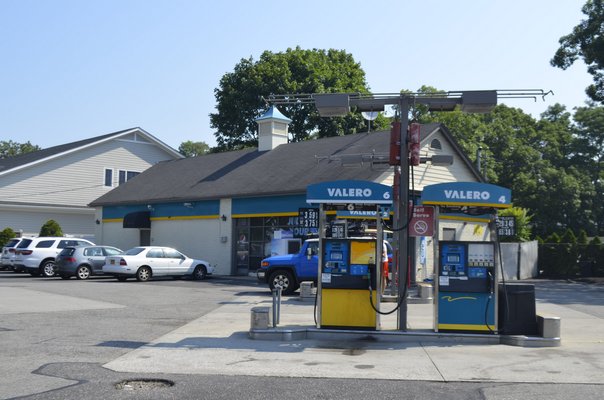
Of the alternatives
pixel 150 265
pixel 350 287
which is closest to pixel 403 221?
pixel 350 287

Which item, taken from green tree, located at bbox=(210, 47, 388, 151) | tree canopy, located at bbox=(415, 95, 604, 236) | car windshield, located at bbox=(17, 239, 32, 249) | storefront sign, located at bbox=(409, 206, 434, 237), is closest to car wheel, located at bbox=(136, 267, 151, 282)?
car windshield, located at bbox=(17, 239, 32, 249)

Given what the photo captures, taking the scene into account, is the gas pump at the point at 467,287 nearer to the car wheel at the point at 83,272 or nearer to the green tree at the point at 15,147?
the car wheel at the point at 83,272

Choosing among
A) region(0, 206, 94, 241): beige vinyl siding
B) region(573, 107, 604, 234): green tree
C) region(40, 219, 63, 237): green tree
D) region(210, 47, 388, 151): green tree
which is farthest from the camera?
region(573, 107, 604, 234): green tree

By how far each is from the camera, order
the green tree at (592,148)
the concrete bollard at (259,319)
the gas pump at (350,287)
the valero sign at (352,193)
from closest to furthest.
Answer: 1. the concrete bollard at (259,319)
2. the valero sign at (352,193)
3. the gas pump at (350,287)
4. the green tree at (592,148)

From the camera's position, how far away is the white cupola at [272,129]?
37.6m

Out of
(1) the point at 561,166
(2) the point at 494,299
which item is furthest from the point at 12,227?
(1) the point at 561,166

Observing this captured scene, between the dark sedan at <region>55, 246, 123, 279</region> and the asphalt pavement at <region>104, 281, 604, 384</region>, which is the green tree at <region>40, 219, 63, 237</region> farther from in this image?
the asphalt pavement at <region>104, 281, 604, 384</region>

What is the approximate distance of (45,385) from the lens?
8.50 m

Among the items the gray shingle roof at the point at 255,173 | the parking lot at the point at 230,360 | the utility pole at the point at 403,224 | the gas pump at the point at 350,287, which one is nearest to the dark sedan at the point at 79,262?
the gray shingle roof at the point at 255,173

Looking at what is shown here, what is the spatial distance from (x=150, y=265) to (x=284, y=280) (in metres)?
7.91

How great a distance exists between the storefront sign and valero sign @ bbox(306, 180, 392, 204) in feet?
9.01

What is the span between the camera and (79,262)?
28312mm

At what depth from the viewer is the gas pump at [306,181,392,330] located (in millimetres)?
12867

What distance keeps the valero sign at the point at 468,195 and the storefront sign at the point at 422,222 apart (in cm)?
253
